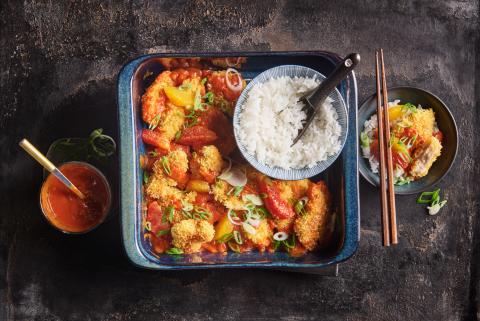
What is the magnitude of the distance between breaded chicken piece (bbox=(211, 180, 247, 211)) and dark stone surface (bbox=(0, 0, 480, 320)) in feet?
2.22

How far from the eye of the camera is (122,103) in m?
2.80

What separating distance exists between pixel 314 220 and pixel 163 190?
99cm

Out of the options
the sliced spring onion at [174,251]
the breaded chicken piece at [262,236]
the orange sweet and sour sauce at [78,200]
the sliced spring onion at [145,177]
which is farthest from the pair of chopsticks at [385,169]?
the orange sweet and sour sauce at [78,200]

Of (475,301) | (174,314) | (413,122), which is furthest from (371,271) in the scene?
(174,314)

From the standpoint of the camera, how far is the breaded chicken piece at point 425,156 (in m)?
3.19

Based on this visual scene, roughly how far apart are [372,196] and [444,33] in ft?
4.52

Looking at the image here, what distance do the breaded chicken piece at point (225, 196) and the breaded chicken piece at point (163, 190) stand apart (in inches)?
9.4

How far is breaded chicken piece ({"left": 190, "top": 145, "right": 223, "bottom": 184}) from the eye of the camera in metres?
2.91

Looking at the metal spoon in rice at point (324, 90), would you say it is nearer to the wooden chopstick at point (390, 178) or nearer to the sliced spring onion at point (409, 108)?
the wooden chopstick at point (390, 178)

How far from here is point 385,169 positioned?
121 inches

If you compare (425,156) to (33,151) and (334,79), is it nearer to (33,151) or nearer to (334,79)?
(334,79)

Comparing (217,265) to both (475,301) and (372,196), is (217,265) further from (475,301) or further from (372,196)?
(475,301)

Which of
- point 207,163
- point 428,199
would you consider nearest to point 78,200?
point 207,163

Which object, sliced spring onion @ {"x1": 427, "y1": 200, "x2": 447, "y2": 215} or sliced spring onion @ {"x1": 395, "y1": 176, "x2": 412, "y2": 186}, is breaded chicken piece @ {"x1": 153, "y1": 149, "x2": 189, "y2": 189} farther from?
sliced spring onion @ {"x1": 427, "y1": 200, "x2": 447, "y2": 215}
